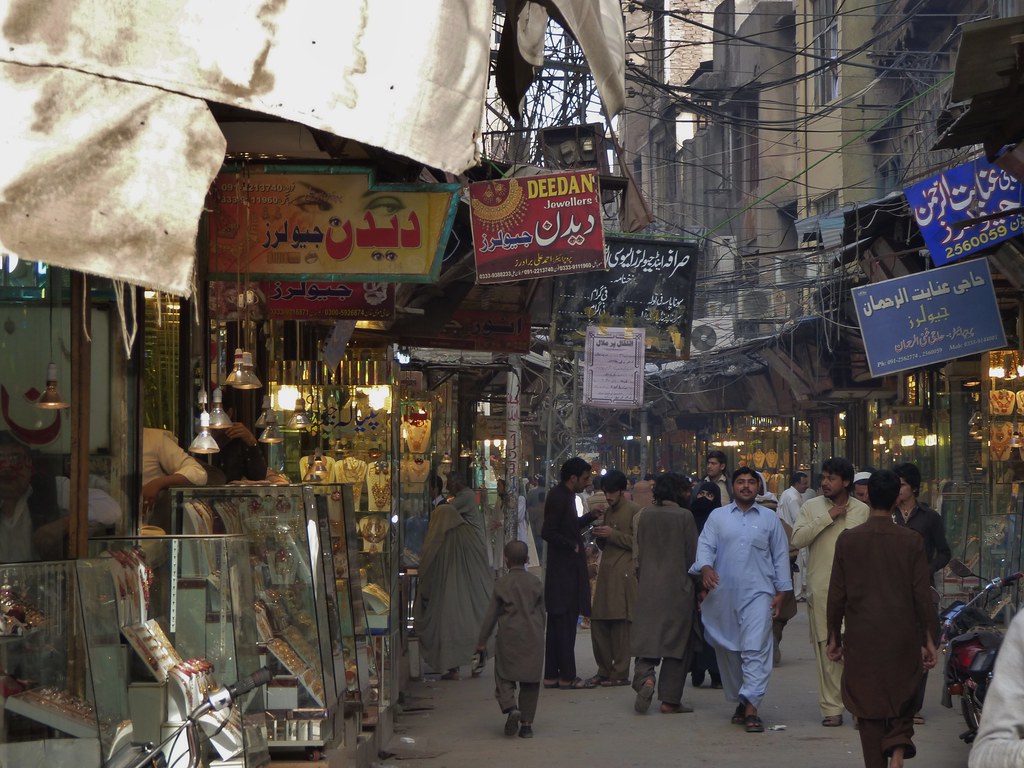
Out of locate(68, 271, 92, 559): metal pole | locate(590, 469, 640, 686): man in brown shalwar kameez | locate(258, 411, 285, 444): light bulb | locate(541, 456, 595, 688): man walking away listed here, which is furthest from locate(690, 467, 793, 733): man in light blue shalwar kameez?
locate(68, 271, 92, 559): metal pole

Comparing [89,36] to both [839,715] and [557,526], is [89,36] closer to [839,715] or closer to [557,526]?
[839,715]

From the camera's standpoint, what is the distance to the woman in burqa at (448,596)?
1223cm

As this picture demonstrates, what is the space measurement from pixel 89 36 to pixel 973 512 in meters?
10.6

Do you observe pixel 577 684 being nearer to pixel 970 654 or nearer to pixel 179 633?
pixel 970 654

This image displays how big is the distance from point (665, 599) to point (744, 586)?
1040 millimetres

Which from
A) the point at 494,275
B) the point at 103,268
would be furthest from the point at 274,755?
the point at 494,275

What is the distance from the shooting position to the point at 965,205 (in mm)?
10602

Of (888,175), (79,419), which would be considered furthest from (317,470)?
(888,175)

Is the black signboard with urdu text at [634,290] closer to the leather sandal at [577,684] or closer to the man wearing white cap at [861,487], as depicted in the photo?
the man wearing white cap at [861,487]

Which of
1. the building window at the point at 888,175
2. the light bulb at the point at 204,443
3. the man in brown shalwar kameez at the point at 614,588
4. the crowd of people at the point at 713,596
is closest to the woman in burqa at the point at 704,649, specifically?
the crowd of people at the point at 713,596

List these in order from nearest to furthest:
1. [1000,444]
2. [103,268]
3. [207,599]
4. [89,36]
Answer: [103,268] → [89,36] → [207,599] → [1000,444]

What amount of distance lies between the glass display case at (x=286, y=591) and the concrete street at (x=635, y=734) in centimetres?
227

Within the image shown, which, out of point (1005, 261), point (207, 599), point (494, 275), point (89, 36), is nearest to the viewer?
point (89, 36)

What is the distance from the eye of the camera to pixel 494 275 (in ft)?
34.4
